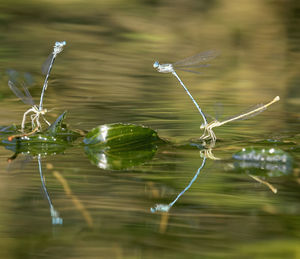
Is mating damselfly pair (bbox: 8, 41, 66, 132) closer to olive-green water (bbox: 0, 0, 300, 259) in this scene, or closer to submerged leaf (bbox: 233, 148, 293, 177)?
olive-green water (bbox: 0, 0, 300, 259)

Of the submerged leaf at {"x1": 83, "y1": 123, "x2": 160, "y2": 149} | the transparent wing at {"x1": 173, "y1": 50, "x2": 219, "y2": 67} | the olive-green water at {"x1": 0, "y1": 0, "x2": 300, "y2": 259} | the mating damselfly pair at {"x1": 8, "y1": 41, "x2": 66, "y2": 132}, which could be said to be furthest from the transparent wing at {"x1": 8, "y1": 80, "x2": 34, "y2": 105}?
the transparent wing at {"x1": 173, "y1": 50, "x2": 219, "y2": 67}

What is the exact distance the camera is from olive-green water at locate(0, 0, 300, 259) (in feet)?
4.15

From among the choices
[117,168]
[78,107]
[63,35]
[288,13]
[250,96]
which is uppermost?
[288,13]

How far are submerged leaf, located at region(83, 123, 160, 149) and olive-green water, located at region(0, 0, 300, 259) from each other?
0.33 ft

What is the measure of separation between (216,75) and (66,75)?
1.07 metres

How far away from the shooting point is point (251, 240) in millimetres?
1270

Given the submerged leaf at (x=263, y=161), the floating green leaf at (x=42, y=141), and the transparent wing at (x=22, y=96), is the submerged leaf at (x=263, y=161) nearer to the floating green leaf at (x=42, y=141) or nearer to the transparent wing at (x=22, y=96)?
the floating green leaf at (x=42, y=141)

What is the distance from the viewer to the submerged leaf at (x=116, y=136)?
7.28ft

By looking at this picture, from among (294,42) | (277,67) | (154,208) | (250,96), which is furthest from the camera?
(294,42)

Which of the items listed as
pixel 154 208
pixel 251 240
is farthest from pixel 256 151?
pixel 251 240

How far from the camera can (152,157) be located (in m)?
2.10

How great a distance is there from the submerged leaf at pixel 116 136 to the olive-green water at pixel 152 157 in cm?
10

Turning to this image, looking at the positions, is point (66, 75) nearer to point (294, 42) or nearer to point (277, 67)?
point (277, 67)

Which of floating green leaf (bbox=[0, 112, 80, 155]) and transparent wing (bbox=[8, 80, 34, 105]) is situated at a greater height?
transparent wing (bbox=[8, 80, 34, 105])
